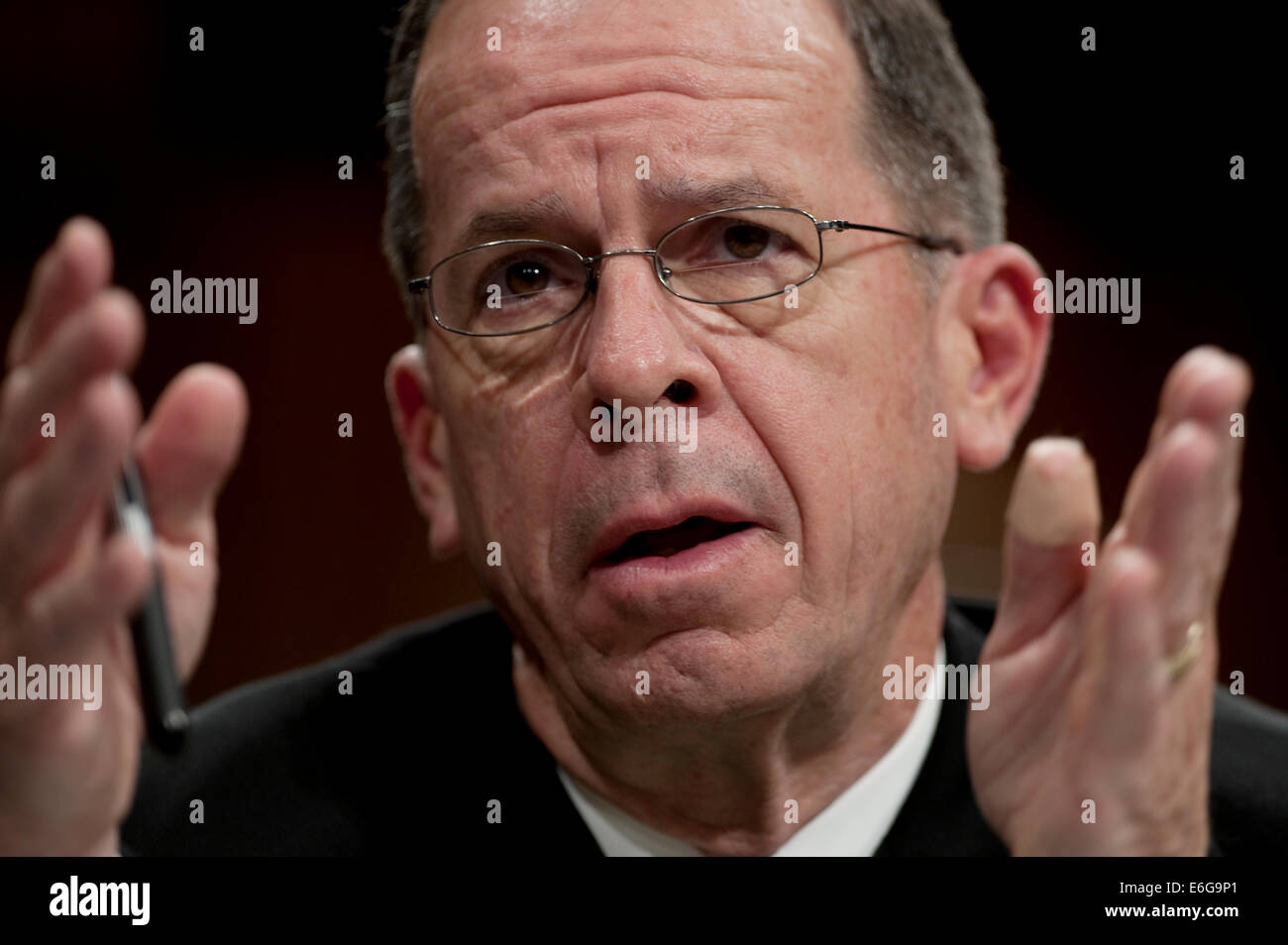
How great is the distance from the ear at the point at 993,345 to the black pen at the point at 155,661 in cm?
113

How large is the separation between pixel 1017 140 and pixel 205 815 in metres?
1.77

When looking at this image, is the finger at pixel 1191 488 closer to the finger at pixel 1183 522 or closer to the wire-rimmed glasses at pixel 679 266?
the finger at pixel 1183 522

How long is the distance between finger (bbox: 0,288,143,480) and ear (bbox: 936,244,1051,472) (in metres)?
1.17

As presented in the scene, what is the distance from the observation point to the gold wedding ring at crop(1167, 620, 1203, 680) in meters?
1.25

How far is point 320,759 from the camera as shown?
2.05 m

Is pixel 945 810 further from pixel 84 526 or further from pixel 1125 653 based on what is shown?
pixel 84 526

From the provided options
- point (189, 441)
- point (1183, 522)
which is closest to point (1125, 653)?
point (1183, 522)

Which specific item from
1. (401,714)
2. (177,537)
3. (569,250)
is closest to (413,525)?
(401,714)

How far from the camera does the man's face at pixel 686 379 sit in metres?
1.55

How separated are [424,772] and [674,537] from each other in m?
0.62

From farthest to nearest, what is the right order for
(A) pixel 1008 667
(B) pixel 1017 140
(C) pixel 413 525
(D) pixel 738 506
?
1. (C) pixel 413 525
2. (B) pixel 1017 140
3. (D) pixel 738 506
4. (A) pixel 1008 667

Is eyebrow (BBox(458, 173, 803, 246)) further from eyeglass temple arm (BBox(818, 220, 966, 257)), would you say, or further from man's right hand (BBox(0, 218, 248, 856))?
man's right hand (BBox(0, 218, 248, 856))

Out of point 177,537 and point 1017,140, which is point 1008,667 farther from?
point 1017,140

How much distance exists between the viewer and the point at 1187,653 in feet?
4.15
